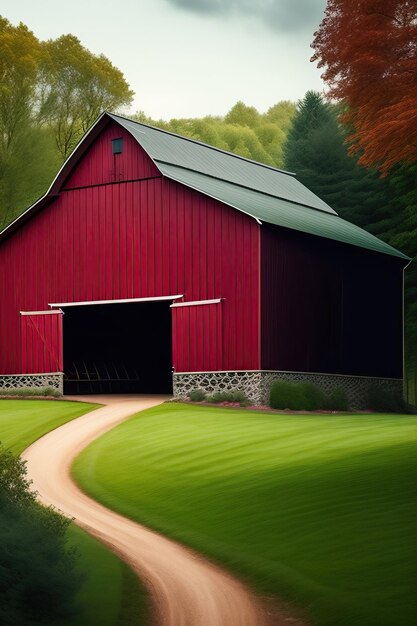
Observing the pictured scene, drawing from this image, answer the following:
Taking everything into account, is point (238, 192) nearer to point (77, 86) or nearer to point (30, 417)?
point (30, 417)

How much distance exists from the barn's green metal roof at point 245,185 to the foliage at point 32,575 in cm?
2259

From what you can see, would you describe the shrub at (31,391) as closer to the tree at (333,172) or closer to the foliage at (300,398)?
the foliage at (300,398)

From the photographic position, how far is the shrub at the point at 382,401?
39.7m

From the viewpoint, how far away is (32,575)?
37.0 ft

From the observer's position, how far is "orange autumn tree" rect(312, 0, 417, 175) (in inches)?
915

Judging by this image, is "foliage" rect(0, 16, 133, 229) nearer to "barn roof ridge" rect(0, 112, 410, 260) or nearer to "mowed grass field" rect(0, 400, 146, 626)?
"barn roof ridge" rect(0, 112, 410, 260)

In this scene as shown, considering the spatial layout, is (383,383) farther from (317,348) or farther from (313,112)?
(313,112)

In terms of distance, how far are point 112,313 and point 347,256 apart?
980 centimetres

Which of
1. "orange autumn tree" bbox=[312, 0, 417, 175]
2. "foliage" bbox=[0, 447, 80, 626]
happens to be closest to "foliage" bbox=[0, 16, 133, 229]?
"orange autumn tree" bbox=[312, 0, 417, 175]

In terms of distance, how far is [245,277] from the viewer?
34375mm

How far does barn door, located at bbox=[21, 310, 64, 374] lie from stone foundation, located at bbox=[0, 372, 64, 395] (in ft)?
0.60

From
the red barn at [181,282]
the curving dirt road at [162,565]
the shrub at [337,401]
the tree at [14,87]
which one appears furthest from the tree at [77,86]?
the curving dirt road at [162,565]

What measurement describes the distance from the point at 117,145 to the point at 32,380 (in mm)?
9057

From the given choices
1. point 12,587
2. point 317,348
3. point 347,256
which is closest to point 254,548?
point 12,587
